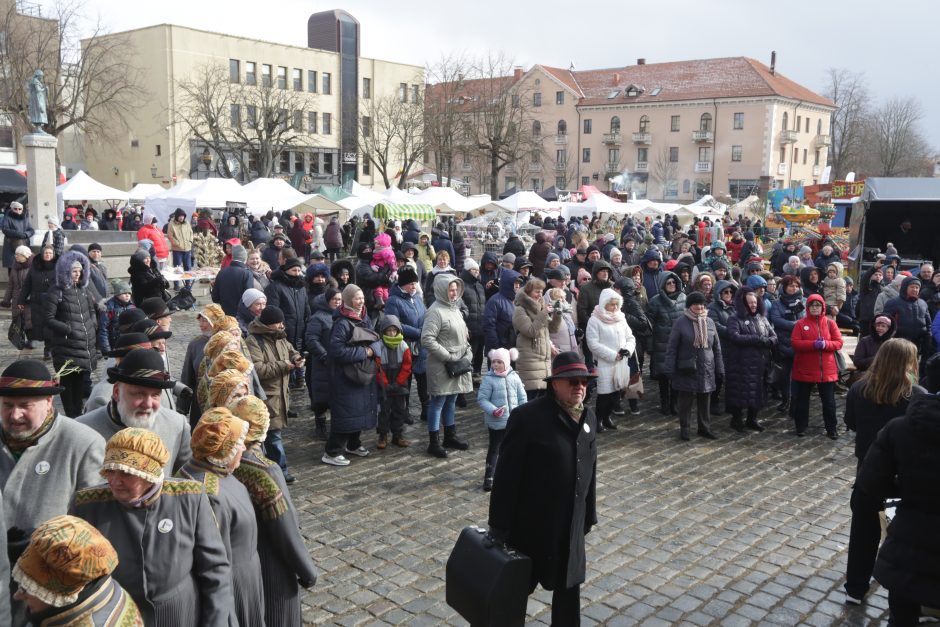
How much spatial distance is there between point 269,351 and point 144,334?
172 centimetres

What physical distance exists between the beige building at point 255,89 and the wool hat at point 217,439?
153ft

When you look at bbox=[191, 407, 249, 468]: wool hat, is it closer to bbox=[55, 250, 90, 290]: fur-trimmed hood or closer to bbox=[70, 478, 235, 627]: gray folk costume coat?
bbox=[70, 478, 235, 627]: gray folk costume coat

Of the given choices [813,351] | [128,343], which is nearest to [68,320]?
[128,343]

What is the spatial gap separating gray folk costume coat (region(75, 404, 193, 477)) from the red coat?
6.89 m

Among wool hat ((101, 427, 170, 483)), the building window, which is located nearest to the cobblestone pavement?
wool hat ((101, 427, 170, 483))

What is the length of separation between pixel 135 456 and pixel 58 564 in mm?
534

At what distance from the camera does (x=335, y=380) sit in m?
7.50

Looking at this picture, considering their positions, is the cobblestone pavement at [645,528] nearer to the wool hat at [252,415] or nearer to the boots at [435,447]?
the boots at [435,447]

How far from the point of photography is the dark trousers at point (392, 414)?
8125 mm

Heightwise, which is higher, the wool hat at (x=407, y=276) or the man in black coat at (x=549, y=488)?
the wool hat at (x=407, y=276)

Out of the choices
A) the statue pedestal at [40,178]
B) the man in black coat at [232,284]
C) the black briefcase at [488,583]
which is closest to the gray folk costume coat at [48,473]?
the black briefcase at [488,583]

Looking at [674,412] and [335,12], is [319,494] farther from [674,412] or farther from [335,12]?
[335,12]

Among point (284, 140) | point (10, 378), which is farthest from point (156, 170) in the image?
point (10, 378)

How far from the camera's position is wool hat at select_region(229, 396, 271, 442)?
148 inches
